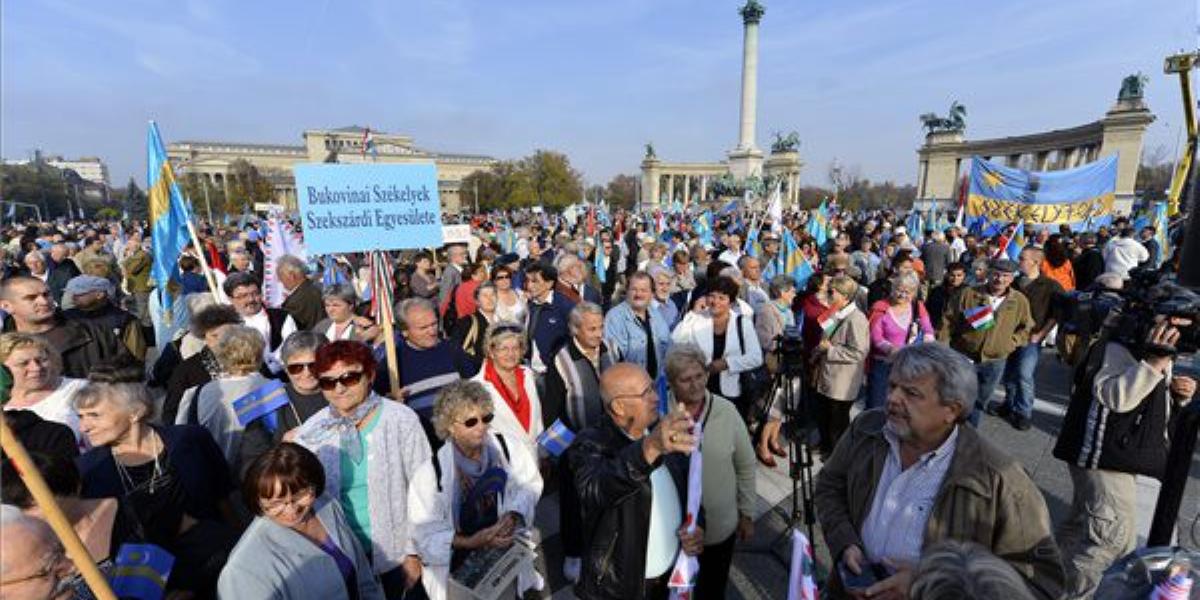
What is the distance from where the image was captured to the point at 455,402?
251 centimetres

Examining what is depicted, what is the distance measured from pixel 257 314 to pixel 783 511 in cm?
431

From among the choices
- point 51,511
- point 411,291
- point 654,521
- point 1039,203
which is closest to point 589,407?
point 654,521

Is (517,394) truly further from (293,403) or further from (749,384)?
(749,384)

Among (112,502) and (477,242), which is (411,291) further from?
(112,502)

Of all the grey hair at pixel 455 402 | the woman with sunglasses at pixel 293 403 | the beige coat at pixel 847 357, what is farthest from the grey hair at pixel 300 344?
the beige coat at pixel 847 357

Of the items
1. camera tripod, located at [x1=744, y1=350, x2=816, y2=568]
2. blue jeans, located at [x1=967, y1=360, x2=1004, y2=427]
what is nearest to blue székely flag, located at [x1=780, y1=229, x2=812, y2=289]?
blue jeans, located at [x1=967, y1=360, x2=1004, y2=427]

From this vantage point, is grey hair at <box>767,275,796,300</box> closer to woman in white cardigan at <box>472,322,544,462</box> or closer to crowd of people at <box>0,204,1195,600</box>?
crowd of people at <box>0,204,1195,600</box>

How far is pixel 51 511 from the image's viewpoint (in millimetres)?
1095

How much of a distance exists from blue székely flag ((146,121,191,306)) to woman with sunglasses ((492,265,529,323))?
2632mm

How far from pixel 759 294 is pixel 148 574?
519cm

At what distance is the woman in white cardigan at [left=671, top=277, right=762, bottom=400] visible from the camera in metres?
4.25

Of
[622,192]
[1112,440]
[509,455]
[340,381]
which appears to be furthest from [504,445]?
[622,192]

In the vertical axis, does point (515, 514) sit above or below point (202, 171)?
below

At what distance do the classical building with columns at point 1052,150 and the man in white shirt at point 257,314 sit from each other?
18.6 m
